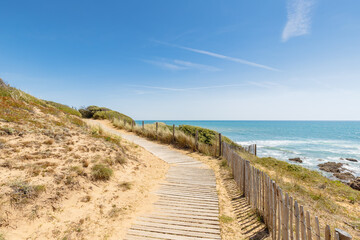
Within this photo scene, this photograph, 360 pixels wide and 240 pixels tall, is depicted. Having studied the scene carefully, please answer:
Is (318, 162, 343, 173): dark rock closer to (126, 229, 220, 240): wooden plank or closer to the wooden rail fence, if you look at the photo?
the wooden rail fence

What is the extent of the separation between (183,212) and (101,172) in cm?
331

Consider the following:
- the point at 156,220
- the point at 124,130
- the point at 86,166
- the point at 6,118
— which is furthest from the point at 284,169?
the point at 124,130

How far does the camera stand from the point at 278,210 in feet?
11.3

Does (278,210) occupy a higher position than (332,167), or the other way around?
(278,210)

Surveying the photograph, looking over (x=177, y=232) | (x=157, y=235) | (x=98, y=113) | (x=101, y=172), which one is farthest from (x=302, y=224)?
(x=98, y=113)

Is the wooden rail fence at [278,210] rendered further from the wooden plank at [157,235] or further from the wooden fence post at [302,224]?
the wooden plank at [157,235]

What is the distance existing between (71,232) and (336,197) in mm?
9880

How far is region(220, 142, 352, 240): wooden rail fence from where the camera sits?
2.53m

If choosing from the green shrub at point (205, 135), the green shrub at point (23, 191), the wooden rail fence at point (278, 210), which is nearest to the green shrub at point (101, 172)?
the green shrub at point (23, 191)

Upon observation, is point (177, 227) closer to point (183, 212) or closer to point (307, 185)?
point (183, 212)

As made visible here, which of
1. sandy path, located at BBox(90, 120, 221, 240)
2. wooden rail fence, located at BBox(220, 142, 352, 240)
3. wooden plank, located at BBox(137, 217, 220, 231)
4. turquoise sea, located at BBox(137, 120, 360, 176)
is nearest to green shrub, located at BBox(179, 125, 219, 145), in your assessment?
sandy path, located at BBox(90, 120, 221, 240)

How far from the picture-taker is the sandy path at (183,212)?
3746mm

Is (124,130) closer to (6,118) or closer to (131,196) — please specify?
(6,118)

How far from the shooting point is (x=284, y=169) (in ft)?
32.3
